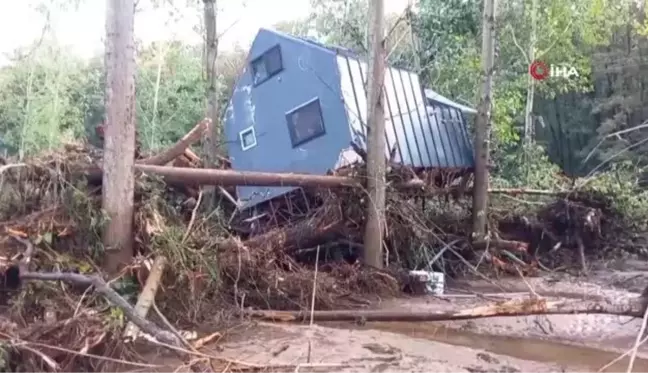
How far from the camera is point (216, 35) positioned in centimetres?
977

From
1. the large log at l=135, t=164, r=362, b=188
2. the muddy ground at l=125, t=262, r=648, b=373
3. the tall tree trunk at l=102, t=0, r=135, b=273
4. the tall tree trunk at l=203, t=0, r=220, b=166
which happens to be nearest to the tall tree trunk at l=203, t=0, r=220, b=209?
the tall tree trunk at l=203, t=0, r=220, b=166

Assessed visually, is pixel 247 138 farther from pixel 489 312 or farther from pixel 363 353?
pixel 363 353

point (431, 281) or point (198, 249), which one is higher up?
point (198, 249)

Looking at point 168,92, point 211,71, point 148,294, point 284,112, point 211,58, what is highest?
point 168,92

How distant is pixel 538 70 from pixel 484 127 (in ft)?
27.8

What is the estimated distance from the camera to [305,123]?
33.6 ft

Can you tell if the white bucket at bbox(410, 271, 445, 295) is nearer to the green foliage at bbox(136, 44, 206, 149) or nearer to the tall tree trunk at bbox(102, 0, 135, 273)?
the tall tree trunk at bbox(102, 0, 135, 273)

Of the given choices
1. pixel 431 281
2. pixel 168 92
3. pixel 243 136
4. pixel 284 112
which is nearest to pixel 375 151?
pixel 431 281

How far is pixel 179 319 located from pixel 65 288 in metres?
→ 0.98

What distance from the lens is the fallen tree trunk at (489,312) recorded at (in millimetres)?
5277

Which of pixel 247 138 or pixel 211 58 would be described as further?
pixel 247 138

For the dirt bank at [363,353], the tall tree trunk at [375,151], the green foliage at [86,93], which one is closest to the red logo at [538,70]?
the green foliage at [86,93]

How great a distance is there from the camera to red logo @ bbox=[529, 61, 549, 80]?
17.6 meters

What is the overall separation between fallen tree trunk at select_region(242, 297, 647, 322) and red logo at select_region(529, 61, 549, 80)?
42.2ft
